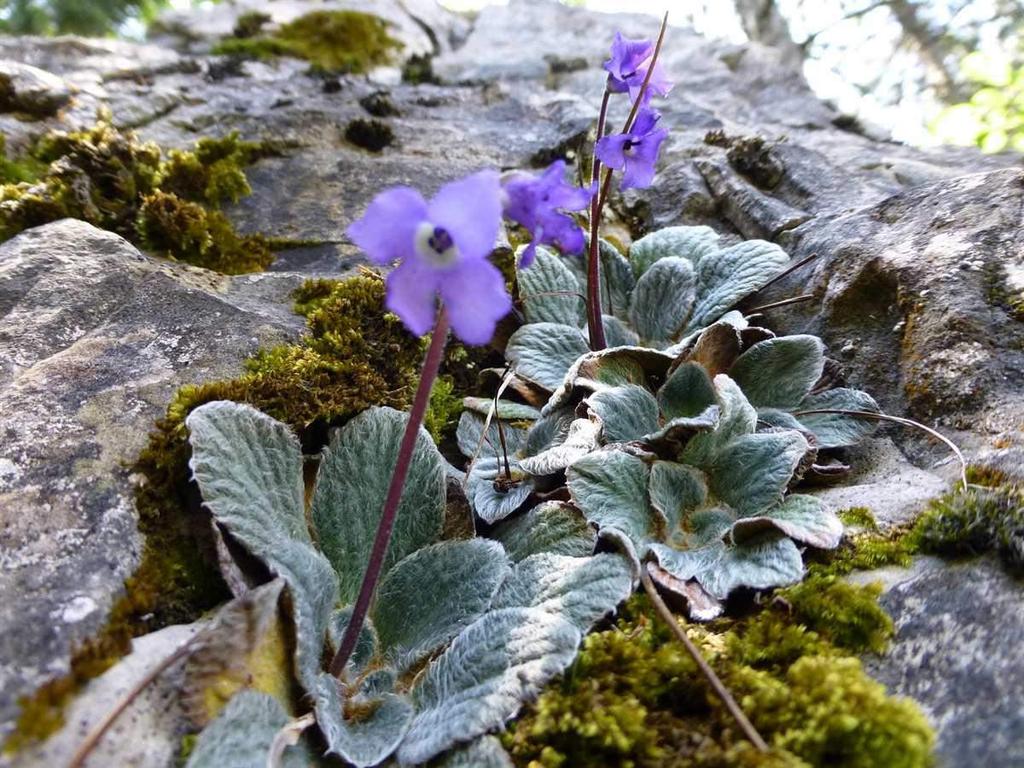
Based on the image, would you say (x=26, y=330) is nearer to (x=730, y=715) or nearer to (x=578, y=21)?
(x=730, y=715)

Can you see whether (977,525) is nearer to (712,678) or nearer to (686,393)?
(712,678)

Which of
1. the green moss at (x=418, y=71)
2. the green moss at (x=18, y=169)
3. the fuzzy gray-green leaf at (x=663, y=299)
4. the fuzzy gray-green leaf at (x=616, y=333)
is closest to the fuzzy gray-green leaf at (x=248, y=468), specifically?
the fuzzy gray-green leaf at (x=616, y=333)

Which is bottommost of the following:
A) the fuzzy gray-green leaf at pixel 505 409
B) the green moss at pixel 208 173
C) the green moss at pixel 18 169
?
the fuzzy gray-green leaf at pixel 505 409

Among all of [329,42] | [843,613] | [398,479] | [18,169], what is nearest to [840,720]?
[843,613]

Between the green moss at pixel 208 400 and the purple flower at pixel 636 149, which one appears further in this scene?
the purple flower at pixel 636 149

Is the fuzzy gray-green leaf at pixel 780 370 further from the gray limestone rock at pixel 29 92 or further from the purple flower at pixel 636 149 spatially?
the gray limestone rock at pixel 29 92

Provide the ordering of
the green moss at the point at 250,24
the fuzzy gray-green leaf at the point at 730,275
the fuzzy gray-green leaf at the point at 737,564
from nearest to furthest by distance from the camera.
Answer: the fuzzy gray-green leaf at the point at 737,564 < the fuzzy gray-green leaf at the point at 730,275 < the green moss at the point at 250,24

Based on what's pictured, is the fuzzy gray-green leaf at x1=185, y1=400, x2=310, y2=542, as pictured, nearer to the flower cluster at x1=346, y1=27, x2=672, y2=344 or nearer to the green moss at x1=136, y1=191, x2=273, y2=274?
the flower cluster at x1=346, y1=27, x2=672, y2=344
